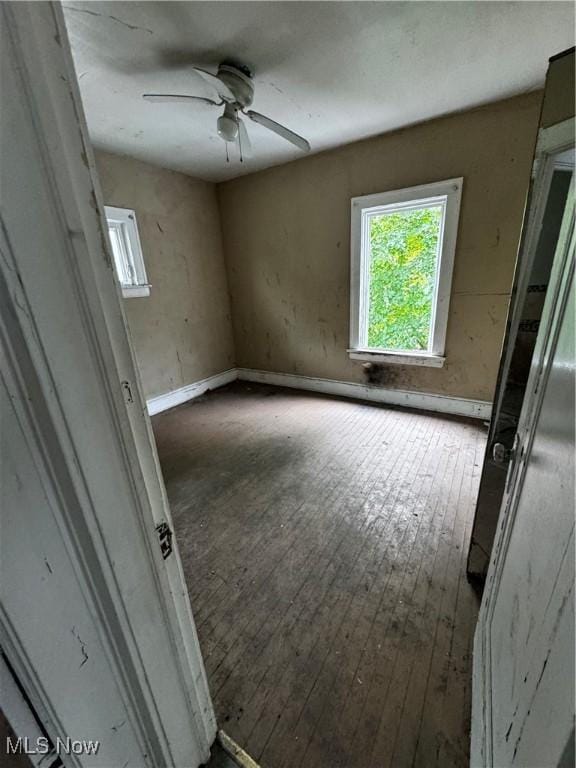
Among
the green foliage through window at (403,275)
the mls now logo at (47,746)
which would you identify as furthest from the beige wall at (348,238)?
the mls now logo at (47,746)

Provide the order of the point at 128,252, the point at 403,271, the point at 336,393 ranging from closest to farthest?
the point at 403,271
the point at 128,252
the point at 336,393

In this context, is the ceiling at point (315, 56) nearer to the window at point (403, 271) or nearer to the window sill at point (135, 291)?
the window at point (403, 271)

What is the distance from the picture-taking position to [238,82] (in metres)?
1.86

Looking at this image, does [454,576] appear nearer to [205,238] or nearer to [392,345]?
[392,345]

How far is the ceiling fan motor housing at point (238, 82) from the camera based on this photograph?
5.87ft

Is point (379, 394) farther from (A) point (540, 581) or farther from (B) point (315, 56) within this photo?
(A) point (540, 581)

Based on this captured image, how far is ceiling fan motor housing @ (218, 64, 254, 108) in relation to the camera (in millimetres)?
1790

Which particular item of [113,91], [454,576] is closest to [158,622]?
[454,576]

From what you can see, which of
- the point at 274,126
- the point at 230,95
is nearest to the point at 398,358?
the point at 274,126

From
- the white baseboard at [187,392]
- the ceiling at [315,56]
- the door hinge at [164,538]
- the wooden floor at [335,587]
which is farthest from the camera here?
the white baseboard at [187,392]

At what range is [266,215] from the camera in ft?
12.1

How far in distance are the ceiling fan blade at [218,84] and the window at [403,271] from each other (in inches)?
62.6

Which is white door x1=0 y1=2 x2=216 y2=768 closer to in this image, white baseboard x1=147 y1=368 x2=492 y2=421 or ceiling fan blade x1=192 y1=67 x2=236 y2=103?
ceiling fan blade x1=192 y1=67 x2=236 y2=103

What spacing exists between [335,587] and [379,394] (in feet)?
7.95
